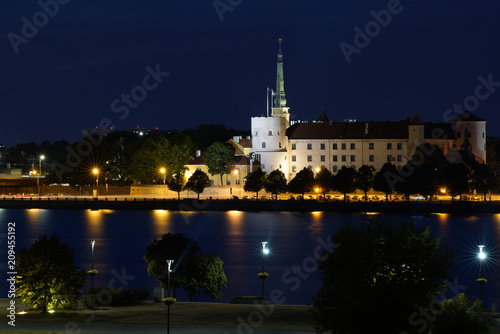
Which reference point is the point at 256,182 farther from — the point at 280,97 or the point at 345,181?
the point at 280,97

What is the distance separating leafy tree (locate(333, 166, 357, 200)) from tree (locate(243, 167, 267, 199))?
6111 millimetres

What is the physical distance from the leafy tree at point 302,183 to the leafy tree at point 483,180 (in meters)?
13.3

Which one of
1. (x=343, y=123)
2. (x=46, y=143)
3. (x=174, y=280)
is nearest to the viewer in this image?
(x=174, y=280)

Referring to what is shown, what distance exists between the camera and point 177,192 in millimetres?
84938

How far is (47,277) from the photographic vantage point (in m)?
22.8

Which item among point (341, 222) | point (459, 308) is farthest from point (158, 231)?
point (459, 308)

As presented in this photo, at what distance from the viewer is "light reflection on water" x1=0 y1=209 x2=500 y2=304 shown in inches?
1483

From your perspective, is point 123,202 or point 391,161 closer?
point 123,202

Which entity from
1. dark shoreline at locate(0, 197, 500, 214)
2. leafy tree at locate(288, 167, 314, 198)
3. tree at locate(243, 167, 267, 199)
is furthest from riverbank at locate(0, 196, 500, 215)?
leafy tree at locate(288, 167, 314, 198)

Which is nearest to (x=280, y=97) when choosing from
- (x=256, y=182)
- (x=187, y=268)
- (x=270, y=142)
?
(x=270, y=142)

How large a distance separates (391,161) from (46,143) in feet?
296

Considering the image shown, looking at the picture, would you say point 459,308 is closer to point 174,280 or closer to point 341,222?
point 174,280

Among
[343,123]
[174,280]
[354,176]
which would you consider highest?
[343,123]

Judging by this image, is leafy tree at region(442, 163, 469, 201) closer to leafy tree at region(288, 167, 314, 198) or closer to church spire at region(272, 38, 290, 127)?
leafy tree at region(288, 167, 314, 198)
